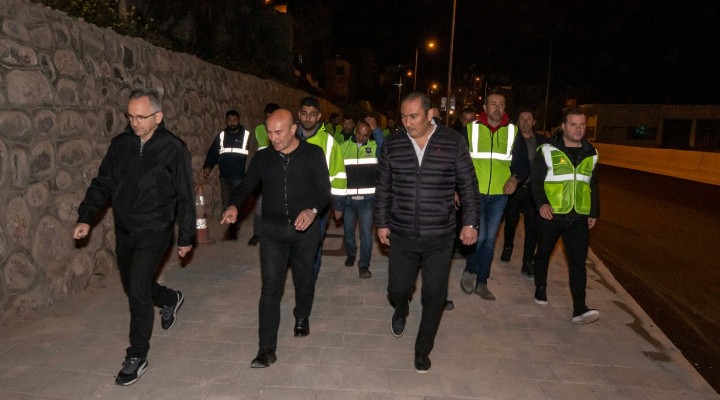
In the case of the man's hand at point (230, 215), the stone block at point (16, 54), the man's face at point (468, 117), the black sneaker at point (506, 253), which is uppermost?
the stone block at point (16, 54)

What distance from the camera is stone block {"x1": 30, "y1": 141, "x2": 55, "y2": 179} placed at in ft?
16.4

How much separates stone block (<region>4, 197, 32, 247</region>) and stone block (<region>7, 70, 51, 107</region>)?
0.89m

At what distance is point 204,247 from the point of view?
8.04m

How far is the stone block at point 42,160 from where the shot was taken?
4.98 meters

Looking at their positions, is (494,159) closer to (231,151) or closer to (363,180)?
(363,180)

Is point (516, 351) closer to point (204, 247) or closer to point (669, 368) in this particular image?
point (669, 368)

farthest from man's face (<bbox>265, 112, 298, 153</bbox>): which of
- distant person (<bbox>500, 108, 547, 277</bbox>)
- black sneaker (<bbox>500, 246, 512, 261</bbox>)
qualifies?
black sneaker (<bbox>500, 246, 512, 261</bbox>)

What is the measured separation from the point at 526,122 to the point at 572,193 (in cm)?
198

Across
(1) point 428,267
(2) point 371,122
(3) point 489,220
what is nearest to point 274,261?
(1) point 428,267

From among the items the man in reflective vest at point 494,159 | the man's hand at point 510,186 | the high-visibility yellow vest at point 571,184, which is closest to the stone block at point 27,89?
the man in reflective vest at point 494,159

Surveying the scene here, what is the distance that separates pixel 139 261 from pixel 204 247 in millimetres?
4134

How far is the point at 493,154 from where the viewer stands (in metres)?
5.74

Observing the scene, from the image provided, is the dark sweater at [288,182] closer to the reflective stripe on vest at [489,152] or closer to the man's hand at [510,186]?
the reflective stripe on vest at [489,152]

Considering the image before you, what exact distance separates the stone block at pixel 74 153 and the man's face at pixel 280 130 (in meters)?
2.59
